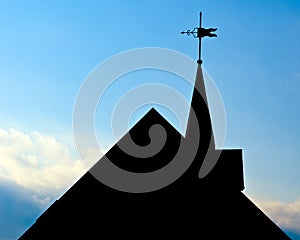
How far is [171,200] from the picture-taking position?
15773 millimetres

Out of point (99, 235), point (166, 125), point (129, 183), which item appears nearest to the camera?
point (99, 235)

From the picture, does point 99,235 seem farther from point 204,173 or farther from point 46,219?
point 204,173

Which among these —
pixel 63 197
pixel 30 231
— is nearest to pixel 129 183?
pixel 63 197

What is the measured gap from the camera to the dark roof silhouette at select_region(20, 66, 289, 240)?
15.2 metres

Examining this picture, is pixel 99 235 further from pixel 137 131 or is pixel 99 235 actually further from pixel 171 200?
pixel 137 131

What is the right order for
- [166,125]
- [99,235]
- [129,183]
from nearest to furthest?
1. [99,235]
2. [129,183]
3. [166,125]

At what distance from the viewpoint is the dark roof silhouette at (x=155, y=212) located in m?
15.2

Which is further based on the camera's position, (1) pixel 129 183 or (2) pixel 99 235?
(1) pixel 129 183

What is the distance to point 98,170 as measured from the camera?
16.3 m

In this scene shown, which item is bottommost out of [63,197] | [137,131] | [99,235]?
[99,235]

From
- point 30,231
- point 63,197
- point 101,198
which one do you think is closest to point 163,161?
point 101,198

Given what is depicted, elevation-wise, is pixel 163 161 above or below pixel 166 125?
below

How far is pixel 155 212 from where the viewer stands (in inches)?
613

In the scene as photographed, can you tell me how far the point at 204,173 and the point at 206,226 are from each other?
203 cm
